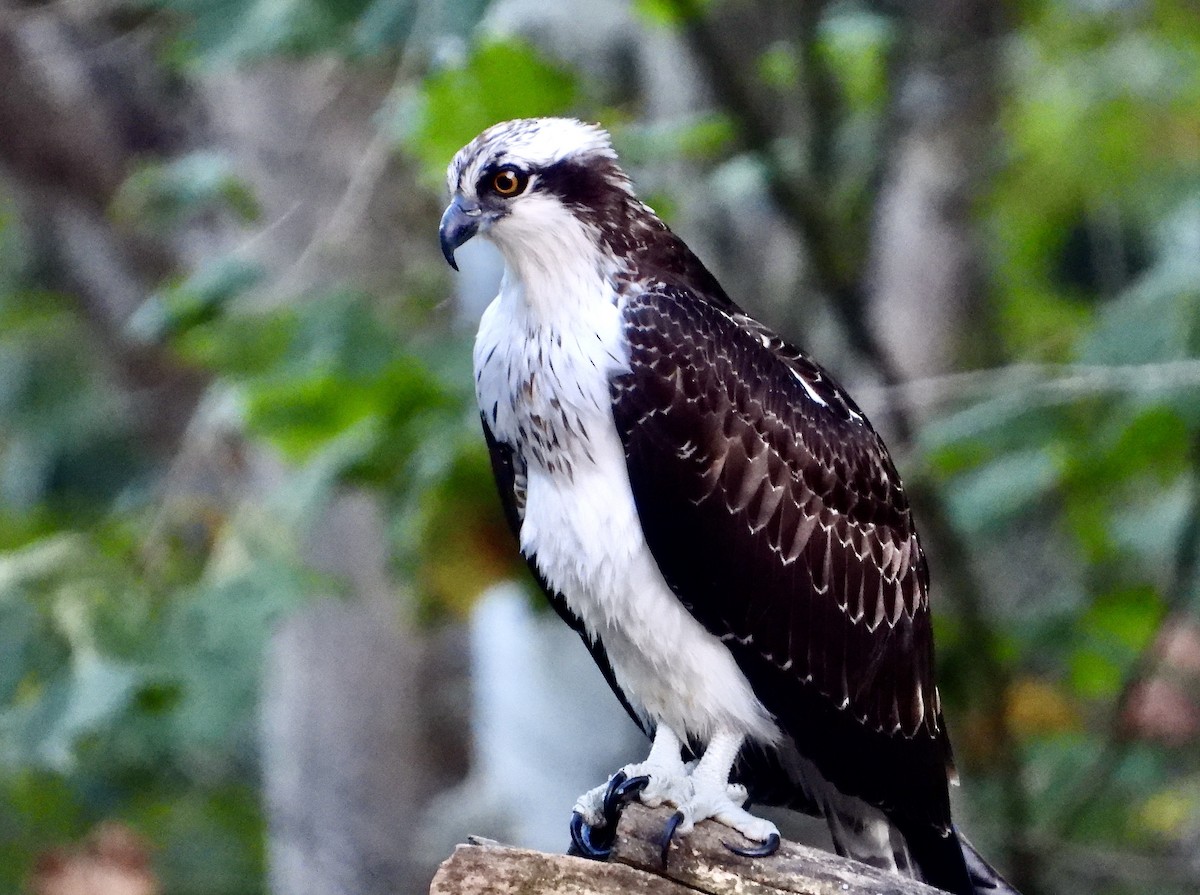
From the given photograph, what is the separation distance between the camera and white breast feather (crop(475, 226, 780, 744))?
3.26 m

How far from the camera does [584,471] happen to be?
3.30m

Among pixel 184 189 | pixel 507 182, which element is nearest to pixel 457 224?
pixel 507 182

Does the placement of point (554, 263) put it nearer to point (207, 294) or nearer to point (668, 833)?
point (668, 833)

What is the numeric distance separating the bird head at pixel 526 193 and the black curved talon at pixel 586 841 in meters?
1.18

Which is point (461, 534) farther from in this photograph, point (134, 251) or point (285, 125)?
point (134, 251)

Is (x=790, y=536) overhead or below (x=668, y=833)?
overhead

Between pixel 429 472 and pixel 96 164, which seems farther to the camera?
pixel 96 164

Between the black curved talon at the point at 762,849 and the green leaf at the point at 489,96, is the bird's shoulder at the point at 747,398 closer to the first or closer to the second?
the black curved talon at the point at 762,849

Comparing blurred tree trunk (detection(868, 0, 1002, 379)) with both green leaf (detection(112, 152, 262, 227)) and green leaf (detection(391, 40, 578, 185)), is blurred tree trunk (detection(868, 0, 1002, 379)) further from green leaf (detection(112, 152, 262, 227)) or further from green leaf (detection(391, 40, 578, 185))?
green leaf (detection(112, 152, 262, 227))

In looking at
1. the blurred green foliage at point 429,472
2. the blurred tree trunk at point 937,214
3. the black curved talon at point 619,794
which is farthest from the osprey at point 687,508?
the blurred tree trunk at point 937,214

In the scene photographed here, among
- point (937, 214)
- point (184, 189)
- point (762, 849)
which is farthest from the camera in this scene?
point (937, 214)

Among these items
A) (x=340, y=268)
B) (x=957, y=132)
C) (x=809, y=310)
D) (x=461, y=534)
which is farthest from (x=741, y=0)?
(x=461, y=534)

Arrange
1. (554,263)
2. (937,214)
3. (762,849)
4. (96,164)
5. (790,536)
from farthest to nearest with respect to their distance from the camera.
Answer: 1. (96,164)
2. (937,214)
3. (790,536)
4. (554,263)
5. (762,849)

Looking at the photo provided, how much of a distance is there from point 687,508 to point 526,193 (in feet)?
2.47
